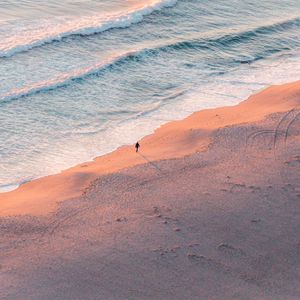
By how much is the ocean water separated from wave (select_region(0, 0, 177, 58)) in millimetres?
38

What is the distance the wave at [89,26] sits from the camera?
19.0 metres

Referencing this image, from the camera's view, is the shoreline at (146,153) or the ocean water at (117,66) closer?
the shoreline at (146,153)

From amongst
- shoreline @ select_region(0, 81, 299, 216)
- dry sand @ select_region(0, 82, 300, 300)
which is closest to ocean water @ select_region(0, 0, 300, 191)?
shoreline @ select_region(0, 81, 299, 216)

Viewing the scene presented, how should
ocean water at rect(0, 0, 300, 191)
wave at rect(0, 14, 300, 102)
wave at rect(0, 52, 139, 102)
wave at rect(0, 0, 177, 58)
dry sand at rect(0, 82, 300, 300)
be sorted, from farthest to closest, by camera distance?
1. wave at rect(0, 0, 177, 58)
2. wave at rect(0, 14, 300, 102)
3. wave at rect(0, 52, 139, 102)
4. ocean water at rect(0, 0, 300, 191)
5. dry sand at rect(0, 82, 300, 300)

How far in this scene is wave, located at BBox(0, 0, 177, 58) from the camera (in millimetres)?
19000

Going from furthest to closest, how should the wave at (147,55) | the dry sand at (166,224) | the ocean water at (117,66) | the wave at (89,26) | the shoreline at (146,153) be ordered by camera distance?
the wave at (89,26)
the wave at (147,55)
the ocean water at (117,66)
the shoreline at (146,153)
the dry sand at (166,224)

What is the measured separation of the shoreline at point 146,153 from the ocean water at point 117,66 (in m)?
0.40

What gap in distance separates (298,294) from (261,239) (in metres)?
1.26

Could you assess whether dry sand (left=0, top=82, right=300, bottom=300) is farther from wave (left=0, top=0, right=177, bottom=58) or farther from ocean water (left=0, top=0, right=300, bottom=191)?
wave (left=0, top=0, right=177, bottom=58)

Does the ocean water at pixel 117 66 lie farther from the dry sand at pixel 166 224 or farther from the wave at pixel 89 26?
the dry sand at pixel 166 224

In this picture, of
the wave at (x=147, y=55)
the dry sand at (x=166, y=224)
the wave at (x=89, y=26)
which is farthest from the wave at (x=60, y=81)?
the dry sand at (x=166, y=224)

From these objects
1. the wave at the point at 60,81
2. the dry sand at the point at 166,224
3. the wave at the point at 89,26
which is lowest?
the dry sand at the point at 166,224

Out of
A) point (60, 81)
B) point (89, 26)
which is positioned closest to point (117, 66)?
point (60, 81)

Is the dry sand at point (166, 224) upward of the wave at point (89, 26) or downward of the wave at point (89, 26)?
downward
